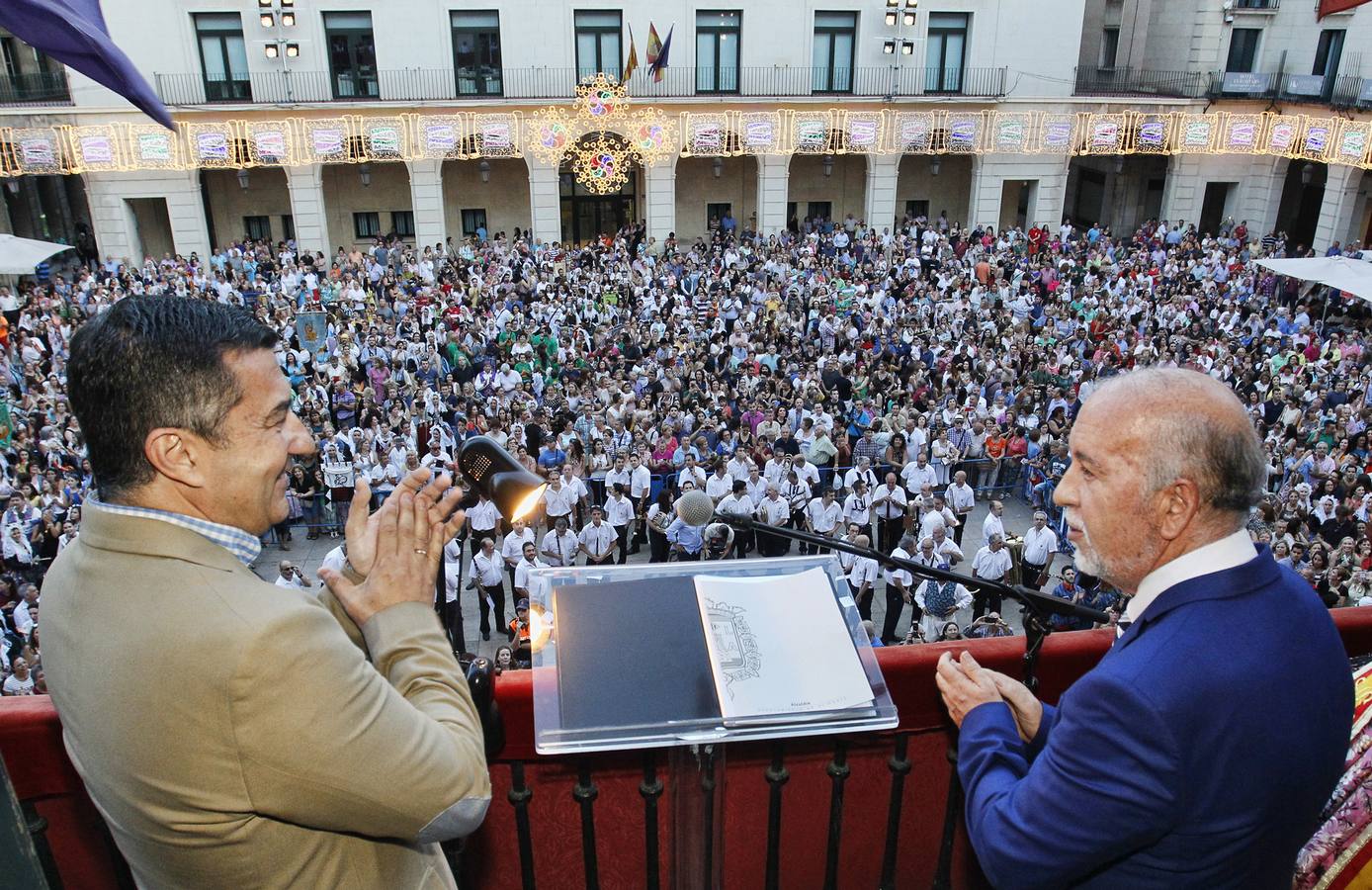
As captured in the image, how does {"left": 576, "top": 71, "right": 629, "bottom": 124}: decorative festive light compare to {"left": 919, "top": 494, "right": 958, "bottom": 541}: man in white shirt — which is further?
{"left": 576, "top": 71, "right": 629, "bottom": 124}: decorative festive light

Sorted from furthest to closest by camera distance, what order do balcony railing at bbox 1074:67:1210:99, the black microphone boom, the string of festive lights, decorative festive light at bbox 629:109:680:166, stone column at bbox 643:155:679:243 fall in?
1. balcony railing at bbox 1074:67:1210:99
2. stone column at bbox 643:155:679:243
3. decorative festive light at bbox 629:109:680:166
4. the string of festive lights
5. the black microphone boom

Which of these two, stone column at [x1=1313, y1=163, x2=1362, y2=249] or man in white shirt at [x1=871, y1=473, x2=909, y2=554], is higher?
stone column at [x1=1313, y1=163, x2=1362, y2=249]

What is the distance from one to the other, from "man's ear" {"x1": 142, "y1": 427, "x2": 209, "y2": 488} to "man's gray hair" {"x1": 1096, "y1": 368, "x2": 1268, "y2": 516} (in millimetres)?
1776

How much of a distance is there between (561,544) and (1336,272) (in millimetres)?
15541

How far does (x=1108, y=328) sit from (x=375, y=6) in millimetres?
20286

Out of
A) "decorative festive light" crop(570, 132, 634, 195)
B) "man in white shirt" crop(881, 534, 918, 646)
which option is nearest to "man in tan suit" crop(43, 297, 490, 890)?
"man in white shirt" crop(881, 534, 918, 646)

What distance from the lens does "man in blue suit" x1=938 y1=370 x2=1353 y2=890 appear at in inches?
63.1

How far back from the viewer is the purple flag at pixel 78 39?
326 centimetres

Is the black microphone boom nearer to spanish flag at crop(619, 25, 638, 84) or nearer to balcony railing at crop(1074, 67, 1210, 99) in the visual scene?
spanish flag at crop(619, 25, 638, 84)

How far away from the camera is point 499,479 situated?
1896 millimetres

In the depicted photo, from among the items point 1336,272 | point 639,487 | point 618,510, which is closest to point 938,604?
point 618,510

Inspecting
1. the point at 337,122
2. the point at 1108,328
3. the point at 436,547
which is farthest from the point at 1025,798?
the point at 337,122

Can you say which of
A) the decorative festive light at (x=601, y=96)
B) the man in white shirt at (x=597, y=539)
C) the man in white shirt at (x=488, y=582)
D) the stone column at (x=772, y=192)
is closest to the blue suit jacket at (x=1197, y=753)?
the man in white shirt at (x=488, y=582)

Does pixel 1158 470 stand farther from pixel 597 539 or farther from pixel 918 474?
pixel 918 474
